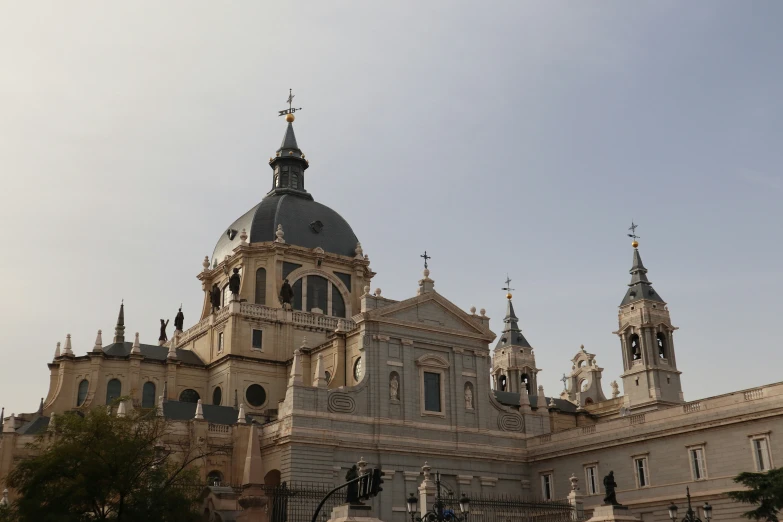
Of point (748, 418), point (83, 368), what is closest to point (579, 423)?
point (748, 418)

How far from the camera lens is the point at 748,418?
43125 millimetres

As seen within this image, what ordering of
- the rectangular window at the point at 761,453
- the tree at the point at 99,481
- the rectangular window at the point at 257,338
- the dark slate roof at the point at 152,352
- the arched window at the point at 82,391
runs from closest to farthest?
the tree at the point at 99,481 → the rectangular window at the point at 761,453 → the arched window at the point at 82,391 → the dark slate roof at the point at 152,352 → the rectangular window at the point at 257,338

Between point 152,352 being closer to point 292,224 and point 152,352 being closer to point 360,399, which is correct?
point 292,224

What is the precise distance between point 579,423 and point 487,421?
1873 cm

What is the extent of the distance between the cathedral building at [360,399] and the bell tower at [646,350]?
0.33 meters

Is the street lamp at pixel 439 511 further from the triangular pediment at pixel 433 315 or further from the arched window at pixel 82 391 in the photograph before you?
the arched window at pixel 82 391

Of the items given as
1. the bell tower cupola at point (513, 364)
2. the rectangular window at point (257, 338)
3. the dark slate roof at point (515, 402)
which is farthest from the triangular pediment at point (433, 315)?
the bell tower cupola at point (513, 364)

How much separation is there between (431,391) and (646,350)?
27.8 meters

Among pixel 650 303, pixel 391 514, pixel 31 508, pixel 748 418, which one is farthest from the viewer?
pixel 650 303

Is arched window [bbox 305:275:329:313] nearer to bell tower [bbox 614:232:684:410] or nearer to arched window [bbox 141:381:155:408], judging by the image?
arched window [bbox 141:381:155:408]

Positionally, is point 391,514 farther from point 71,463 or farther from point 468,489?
point 71,463

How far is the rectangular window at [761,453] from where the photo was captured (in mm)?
42312

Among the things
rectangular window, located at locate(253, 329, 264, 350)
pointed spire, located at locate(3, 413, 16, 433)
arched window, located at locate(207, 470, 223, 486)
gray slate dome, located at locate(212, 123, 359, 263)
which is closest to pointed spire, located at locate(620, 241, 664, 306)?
gray slate dome, located at locate(212, 123, 359, 263)

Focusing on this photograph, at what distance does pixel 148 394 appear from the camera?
2372 inches
